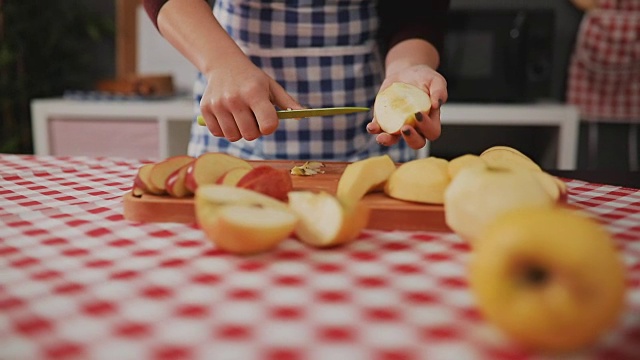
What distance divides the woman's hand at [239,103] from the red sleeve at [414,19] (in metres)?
0.42

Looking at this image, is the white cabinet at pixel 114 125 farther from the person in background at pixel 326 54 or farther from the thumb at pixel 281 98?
the thumb at pixel 281 98

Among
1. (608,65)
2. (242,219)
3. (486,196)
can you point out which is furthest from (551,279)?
(608,65)

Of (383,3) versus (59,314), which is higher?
(383,3)

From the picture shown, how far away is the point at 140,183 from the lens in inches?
26.5

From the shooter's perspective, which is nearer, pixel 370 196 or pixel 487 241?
pixel 487 241

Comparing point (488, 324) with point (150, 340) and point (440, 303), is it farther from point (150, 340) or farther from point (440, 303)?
point (150, 340)

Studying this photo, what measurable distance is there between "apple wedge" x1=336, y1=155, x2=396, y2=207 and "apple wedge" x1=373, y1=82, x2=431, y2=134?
0.41ft

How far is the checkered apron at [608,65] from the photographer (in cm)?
212

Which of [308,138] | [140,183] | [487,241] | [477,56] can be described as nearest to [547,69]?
[477,56]

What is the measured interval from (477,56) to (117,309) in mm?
1872

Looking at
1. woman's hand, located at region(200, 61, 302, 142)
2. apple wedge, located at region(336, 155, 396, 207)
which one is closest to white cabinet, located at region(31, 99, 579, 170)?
woman's hand, located at region(200, 61, 302, 142)

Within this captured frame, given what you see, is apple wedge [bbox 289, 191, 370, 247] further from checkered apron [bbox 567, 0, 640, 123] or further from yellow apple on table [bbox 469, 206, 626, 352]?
checkered apron [bbox 567, 0, 640, 123]

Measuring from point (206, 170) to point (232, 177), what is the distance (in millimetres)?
41

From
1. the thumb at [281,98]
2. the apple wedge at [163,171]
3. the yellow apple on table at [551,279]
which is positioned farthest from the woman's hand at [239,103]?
the yellow apple on table at [551,279]
